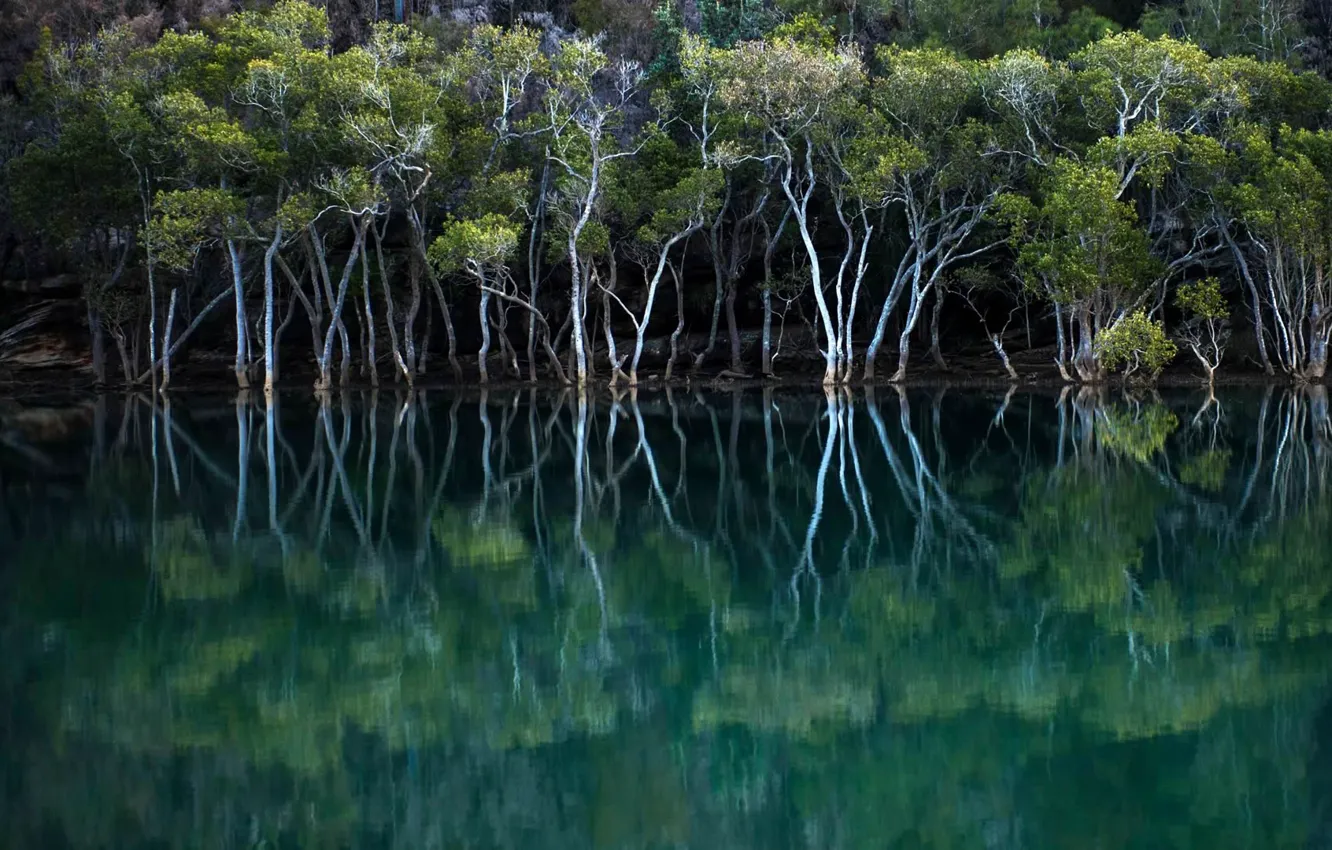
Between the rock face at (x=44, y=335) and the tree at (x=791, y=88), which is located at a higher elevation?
the tree at (x=791, y=88)

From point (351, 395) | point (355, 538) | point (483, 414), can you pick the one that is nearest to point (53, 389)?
point (351, 395)

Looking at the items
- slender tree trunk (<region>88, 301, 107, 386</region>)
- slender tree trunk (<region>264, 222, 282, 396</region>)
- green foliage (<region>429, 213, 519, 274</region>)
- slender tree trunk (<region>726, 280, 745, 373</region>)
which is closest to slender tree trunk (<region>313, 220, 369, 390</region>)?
slender tree trunk (<region>264, 222, 282, 396</region>)

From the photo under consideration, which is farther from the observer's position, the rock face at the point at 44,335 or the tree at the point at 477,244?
the rock face at the point at 44,335

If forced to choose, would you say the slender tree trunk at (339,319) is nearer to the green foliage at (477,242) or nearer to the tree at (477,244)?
the tree at (477,244)

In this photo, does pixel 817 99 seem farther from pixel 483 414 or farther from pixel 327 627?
pixel 327 627

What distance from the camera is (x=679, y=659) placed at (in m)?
9.54

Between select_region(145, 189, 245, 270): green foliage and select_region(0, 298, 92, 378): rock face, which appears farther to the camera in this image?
select_region(0, 298, 92, 378): rock face

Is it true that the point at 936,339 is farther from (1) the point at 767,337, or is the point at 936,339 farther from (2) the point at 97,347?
(2) the point at 97,347

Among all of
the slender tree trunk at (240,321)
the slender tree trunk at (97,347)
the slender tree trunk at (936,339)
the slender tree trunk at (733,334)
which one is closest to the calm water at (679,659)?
the slender tree trunk at (240,321)

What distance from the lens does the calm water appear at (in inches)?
268

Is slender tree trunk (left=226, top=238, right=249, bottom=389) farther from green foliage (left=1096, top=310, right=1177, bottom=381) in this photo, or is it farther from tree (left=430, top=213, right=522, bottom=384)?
green foliage (left=1096, top=310, right=1177, bottom=381)

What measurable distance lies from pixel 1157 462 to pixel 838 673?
12.8m

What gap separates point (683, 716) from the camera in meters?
8.26

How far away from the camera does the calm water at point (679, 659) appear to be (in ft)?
22.3
